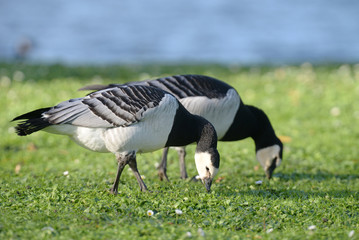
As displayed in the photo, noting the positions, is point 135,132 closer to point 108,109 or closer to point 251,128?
point 108,109

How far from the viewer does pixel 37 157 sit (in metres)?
10.7

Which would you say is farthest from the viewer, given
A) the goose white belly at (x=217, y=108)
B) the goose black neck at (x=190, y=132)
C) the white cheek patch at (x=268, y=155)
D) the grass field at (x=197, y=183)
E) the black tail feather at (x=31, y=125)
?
the white cheek patch at (x=268, y=155)

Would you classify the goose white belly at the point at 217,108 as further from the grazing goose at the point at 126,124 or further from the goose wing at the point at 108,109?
the goose wing at the point at 108,109

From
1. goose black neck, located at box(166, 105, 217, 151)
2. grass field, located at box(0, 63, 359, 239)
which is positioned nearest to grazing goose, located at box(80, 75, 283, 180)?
grass field, located at box(0, 63, 359, 239)

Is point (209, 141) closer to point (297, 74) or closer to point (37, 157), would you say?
point (37, 157)

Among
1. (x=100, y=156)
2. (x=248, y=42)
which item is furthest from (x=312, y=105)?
(x=248, y=42)

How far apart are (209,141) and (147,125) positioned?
0.88 meters

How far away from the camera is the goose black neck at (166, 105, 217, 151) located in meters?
7.29

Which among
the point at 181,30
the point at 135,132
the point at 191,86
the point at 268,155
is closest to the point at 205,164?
the point at 135,132

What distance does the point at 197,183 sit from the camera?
8211 millimetres

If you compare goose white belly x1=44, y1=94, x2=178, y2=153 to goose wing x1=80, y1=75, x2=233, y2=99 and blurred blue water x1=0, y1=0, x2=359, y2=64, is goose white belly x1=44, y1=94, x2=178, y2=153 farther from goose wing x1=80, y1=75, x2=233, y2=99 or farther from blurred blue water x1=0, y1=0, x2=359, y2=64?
blurred blue water x1=0, y1=0, x2=359, y2=64

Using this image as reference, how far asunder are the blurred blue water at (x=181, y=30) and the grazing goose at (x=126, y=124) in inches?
689

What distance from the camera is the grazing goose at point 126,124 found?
7055mm

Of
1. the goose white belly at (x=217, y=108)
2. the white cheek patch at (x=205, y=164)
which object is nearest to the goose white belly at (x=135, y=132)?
the white cheek patch at (x=205, y=164)
